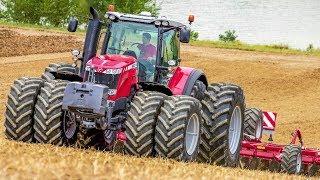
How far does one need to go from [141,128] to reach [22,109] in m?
1.68

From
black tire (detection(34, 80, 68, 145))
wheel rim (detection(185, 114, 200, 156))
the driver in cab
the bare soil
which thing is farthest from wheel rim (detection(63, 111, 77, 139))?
the bare soil

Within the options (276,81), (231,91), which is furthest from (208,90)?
(276,81)

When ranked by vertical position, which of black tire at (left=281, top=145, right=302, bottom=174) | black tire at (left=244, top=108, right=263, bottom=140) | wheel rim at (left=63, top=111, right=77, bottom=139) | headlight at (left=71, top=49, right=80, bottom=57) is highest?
headlight at (left=71, top=49, right=80, bottom=57)

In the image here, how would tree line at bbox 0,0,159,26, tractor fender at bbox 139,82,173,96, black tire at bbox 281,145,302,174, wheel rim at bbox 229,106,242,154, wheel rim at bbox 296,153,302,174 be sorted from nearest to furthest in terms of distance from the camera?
tractor fender at bbox 139,82,173,96
wheel rim at bbox 229,106,242,154
black tire at bbox 281,145,302,174
wheel rim at bbox 296,153,302,174
tree line at bbox 0,0,159,26

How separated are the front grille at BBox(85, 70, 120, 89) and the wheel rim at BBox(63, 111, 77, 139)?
1.86 ft

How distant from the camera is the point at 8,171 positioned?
631 cm

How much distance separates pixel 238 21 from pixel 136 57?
90591mm

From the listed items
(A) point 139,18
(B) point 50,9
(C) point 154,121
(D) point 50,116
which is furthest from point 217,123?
(B) point 50,9

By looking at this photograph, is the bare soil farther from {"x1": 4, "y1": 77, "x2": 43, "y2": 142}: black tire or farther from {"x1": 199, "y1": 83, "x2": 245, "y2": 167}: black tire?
{"x1": 4, "y1": 77, "x2": 43, "y2": 142}: black tire

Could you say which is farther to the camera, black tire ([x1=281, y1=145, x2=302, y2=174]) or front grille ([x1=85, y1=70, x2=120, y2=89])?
black tire ([x1=281, y1=145, x2=302, y2=174])

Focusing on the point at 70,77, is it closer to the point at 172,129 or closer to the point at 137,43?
the point at 137,43

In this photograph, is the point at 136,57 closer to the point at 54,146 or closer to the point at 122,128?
the point at 122,128

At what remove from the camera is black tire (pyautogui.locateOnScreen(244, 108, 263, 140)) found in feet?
50.7

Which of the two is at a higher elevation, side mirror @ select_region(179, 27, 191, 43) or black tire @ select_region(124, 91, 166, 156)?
side mirror @ select_region(179, 27, 191, 43)
